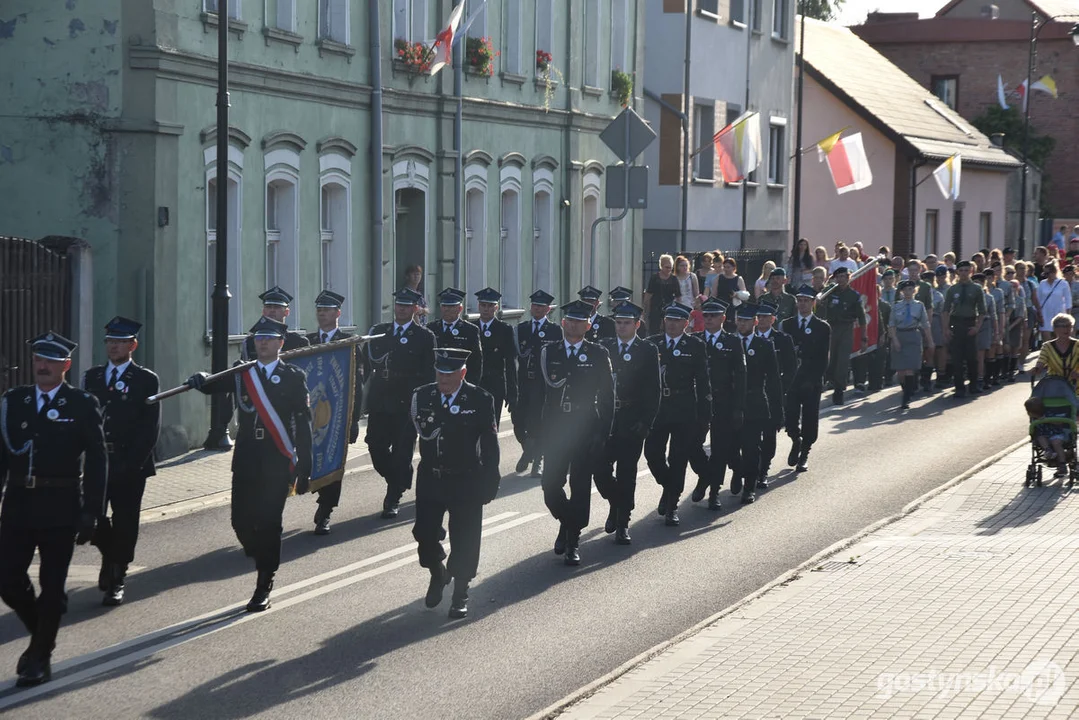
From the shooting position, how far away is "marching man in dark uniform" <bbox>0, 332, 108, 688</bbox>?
9.09 meters

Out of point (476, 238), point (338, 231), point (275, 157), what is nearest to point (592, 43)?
point (476, 238)

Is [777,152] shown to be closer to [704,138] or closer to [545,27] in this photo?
[704,138]

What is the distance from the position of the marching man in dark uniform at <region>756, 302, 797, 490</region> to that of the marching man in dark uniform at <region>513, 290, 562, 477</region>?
1990mm

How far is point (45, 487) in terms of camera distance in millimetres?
9227

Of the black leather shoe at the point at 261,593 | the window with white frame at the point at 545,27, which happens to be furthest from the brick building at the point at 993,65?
the black leather shoe at the point at 261,593

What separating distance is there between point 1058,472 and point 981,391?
33.4ft

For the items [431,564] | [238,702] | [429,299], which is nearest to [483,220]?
[429,299]

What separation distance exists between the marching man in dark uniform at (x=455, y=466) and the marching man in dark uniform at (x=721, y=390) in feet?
15.8

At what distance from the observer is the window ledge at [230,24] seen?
19234 millimetres

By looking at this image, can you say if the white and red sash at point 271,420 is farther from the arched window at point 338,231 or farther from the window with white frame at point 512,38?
the window with white frame at point 512,38

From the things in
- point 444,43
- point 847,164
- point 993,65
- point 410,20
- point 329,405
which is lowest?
point 329,405

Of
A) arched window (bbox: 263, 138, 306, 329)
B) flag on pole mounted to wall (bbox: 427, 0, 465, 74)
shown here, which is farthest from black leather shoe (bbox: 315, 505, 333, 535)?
flag on pole mounted to wall (bbox: 427, 0, 465, 74)

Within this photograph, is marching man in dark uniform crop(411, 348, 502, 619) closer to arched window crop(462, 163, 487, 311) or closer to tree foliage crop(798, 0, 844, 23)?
arched window crop(462, 163, 487, 311)

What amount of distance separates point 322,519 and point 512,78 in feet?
51.8
